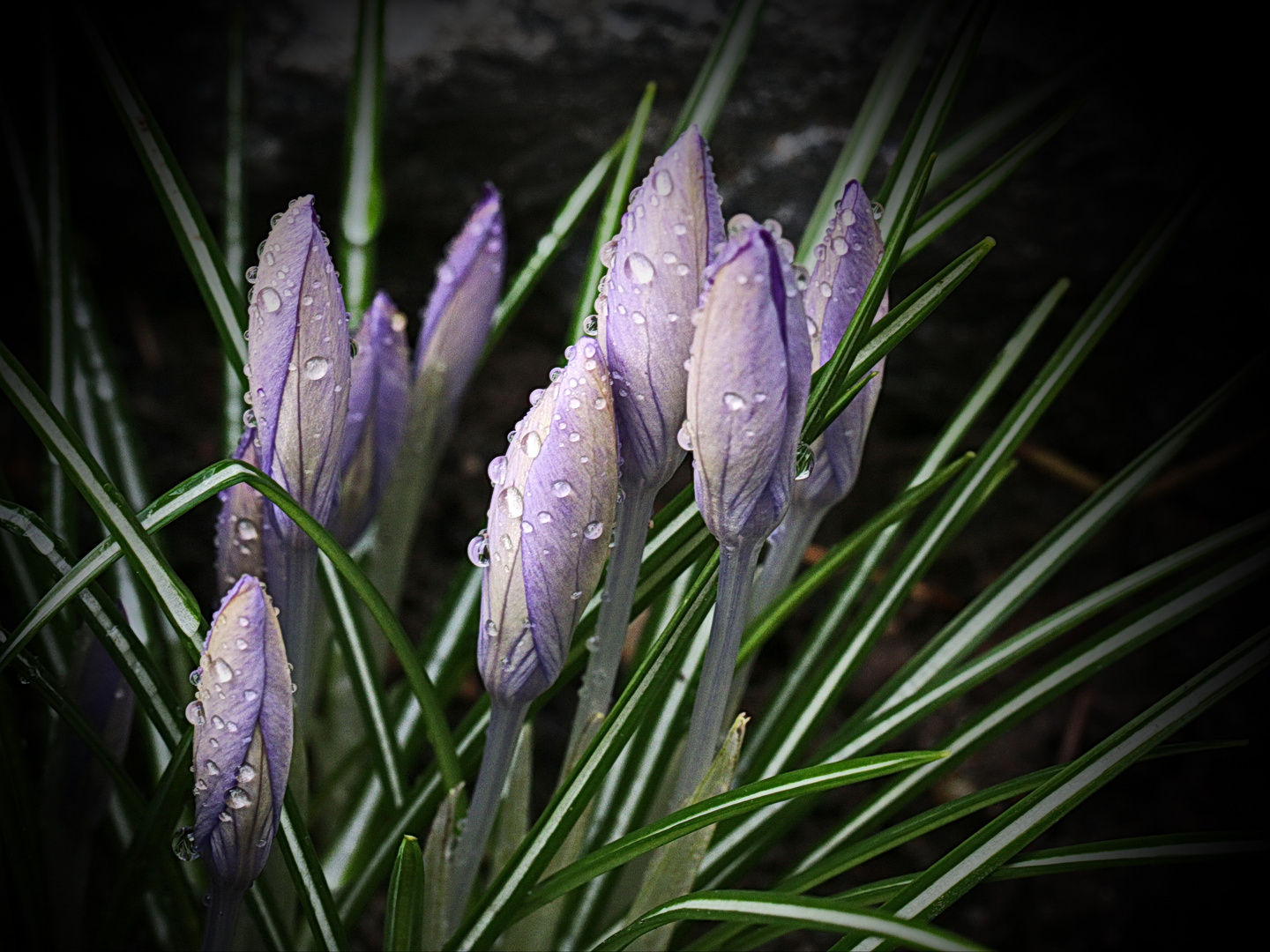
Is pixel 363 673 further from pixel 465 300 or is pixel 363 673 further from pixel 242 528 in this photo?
pixel 465 300

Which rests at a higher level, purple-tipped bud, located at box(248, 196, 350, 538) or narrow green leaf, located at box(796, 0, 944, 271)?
narrow green leaf, located at box(796, 0, 944, 271)

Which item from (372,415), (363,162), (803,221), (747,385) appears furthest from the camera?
(803,221)

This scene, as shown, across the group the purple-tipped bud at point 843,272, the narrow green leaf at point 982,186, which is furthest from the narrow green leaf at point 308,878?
the narrow green leaf at point 982,186

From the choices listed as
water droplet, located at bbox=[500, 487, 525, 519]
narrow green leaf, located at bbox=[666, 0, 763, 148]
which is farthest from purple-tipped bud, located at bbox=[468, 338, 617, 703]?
narrow green leaf, located at bbox=[666, 0, 763, 148]

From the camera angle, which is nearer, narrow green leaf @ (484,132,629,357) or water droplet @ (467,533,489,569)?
water droplet @ (467,533,489,569)

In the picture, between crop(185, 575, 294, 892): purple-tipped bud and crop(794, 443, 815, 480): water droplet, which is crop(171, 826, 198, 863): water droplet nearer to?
crop(185, 575, 294, 892): purple-tipped bud

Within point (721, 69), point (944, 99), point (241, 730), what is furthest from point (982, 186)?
point (241, 730)

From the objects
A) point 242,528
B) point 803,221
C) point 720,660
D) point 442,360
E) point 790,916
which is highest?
point 803,221

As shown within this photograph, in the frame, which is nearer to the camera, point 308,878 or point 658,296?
point 658,296
